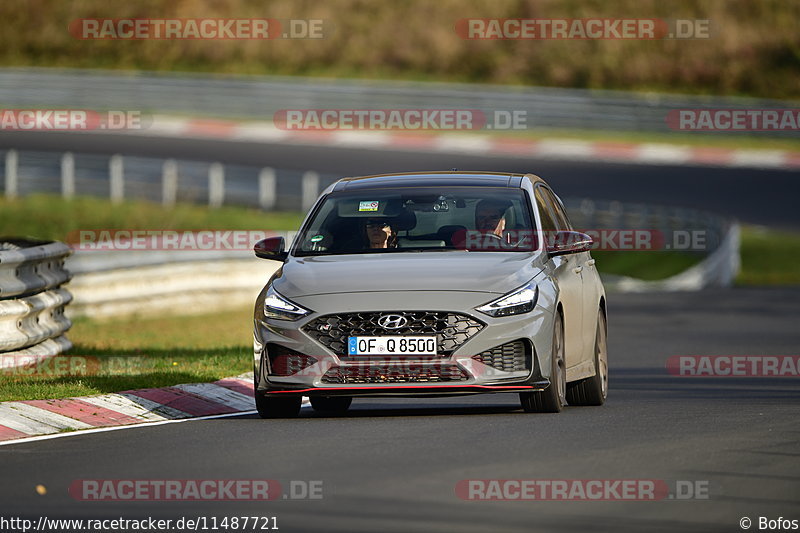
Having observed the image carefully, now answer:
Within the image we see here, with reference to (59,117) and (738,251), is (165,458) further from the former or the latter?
(59,117)

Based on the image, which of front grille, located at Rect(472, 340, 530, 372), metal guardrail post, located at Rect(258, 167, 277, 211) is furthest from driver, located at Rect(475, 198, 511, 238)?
metal guardrail post, located at Rect(258, 167, 277, 211)

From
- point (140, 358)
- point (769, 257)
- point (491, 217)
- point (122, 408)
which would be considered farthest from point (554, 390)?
point (769, 257)

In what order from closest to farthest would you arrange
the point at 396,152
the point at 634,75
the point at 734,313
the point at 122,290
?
the point at 122,290
the point at 734,313
the point at 396,152
the point at 634,75

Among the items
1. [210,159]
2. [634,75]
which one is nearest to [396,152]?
[210,159]

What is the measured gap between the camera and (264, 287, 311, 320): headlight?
10828 mm

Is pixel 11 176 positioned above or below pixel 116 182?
above

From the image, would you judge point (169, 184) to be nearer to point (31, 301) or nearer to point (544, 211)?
point (31, 301)

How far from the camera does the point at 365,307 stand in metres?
10.7

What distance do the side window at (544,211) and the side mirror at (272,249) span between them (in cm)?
185

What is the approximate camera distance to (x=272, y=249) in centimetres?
1162

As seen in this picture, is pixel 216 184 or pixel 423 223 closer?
pixel 423 223

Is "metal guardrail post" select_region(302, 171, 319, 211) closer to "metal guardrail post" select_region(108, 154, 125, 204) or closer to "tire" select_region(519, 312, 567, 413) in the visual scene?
"metal guardrail post" select_region(108, 154, 125, 204)

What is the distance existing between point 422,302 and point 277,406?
1336 millimetres

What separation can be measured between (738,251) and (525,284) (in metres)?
22.0
